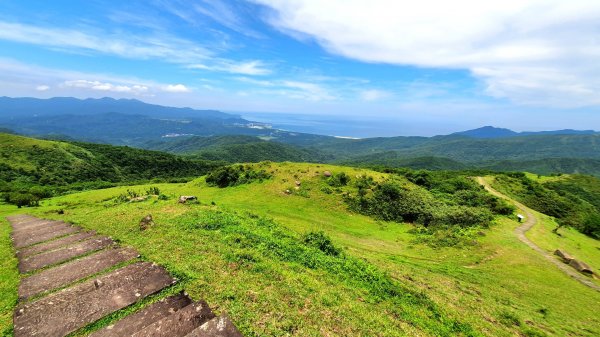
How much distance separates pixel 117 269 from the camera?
37.3 ft

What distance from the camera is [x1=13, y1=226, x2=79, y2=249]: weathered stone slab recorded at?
1497 cm

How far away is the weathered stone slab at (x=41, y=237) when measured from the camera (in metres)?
15.0

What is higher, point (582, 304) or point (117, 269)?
point (117, 269)

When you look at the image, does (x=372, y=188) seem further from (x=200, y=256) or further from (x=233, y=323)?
(x=233, y=323)

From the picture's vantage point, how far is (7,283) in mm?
10602

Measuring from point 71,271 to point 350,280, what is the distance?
11.8 m

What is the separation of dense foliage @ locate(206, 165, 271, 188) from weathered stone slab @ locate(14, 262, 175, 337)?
27258 millimetres

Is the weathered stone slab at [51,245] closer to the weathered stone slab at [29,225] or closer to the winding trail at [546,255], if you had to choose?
the weathered stone slab at [29,225]

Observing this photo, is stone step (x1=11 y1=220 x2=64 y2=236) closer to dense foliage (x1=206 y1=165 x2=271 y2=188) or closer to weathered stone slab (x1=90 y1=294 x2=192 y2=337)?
weathered stone slab (x1=90 y1=294 x2=192 y2=337)

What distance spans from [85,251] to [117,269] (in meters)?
3.47

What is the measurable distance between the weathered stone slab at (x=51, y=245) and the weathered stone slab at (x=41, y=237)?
2.35ft

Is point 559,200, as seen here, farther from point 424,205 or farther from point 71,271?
point 71,271

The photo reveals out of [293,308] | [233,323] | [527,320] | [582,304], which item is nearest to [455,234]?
[582,304]

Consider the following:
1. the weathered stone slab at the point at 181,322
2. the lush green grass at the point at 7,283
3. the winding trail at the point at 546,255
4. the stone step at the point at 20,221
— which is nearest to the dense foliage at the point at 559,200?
the winding trail at the point at 546,255
